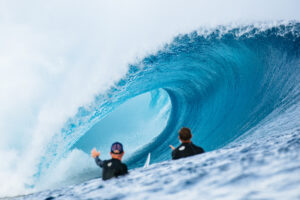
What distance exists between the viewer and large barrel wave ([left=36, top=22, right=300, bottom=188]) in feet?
21.6

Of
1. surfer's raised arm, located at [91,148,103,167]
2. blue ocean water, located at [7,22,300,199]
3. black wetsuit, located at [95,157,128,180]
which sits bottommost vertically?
black wetsuit, located at [95,157,128,180]

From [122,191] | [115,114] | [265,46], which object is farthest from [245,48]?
[122,191]

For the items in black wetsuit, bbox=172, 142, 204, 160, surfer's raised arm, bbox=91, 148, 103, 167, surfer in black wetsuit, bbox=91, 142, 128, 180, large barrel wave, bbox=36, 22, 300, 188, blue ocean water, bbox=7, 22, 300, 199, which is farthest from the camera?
large barrel wave, bbox=36, 22, 300, 188

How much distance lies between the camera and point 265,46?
Answer: 24.2 ft

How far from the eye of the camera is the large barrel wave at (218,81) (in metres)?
6.58

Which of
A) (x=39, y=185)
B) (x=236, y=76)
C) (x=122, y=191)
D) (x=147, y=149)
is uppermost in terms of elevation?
(x=236, y=76)

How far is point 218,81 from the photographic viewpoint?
8594 mm

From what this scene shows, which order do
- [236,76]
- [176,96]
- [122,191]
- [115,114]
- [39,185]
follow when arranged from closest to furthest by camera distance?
[122,191] → [39,185] → [236,76] → [176,96] → [115,114]

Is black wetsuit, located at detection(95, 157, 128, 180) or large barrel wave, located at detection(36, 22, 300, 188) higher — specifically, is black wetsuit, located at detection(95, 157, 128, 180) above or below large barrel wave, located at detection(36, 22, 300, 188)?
below

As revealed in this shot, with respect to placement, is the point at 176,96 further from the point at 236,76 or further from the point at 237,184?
the point at 237,184

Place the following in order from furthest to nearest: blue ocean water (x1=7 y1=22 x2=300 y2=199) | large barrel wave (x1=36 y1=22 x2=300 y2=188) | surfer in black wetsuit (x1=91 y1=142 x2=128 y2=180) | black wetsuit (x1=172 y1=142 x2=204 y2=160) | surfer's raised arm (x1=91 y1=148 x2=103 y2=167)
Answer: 1. large barrel wave (x1=36 y1=22 x2=300 y2=188)
2. blue ocean water (x1=7 y1=22 x2=300 y2=199)
3. black wetsuit (x1=172 y1=142 x2=204 y2=160)
4. surfer's raised arm (x1=91 y1=148 x2=103 y2=167)
5. surfer in black wetsuit (x1=91 y1=142 x2=128 y2=180)

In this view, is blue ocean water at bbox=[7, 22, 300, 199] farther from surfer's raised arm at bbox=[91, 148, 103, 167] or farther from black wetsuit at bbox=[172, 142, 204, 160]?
surfer's raised arm at bbox=[91, 148, 103, 167]

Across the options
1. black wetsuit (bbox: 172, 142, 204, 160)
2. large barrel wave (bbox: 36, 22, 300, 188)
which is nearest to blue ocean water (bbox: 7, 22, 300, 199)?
large barrel wave (bbox: 36, 22, 300, 188)

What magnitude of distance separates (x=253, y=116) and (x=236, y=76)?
1762mm
